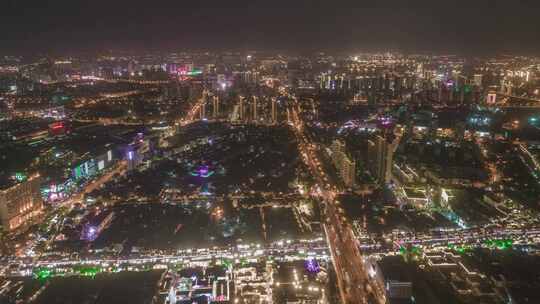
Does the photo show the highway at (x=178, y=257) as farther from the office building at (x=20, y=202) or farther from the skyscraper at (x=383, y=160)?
the skyscraper at (x=383, y=160)

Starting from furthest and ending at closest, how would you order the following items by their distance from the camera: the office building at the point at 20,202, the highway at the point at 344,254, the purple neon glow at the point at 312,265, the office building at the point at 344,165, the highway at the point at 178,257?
the office building at the point at 344,165
the office building at the point at 20,202
the highway at the point at 178,257
the purple neon glow at the point at 312,265
the highway at the point at 344,254

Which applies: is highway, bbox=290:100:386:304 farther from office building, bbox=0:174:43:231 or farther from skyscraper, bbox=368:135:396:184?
office building, bbox=0:174:43:231

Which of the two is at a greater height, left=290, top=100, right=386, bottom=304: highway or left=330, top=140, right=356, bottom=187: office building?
left=330, top=140, right=356, bottom=187: office building

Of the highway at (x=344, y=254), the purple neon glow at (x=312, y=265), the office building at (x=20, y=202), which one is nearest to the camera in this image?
the highway at (x=344, y=254)

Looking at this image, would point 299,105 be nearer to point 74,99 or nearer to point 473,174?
point 473,174

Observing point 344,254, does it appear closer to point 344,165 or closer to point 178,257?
point 178,257

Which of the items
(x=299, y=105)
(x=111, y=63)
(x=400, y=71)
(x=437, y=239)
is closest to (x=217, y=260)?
(x=437, y=239)

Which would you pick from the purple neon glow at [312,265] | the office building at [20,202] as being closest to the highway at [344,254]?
the purple neon glow at [312,265]

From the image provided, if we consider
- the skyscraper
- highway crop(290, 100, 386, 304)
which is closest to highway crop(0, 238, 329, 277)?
highway crop(290, 100, 386, 304)

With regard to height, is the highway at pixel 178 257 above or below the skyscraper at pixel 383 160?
below

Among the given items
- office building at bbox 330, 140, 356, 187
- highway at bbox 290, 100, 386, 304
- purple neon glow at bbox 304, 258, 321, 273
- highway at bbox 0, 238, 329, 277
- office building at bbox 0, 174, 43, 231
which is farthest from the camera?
office building at bbox 330, 140, 356, 187

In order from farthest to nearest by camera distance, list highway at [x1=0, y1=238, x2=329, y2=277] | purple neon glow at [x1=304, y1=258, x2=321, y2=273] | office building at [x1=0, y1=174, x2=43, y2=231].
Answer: office building at [x1=0, y1=174, x2=43, y2=231] → highway at [x1=0, y1=238, x2=329, y2=277] → purple neon glow at [x1=304, y1=258, x2=321, y2=273]
